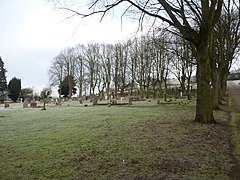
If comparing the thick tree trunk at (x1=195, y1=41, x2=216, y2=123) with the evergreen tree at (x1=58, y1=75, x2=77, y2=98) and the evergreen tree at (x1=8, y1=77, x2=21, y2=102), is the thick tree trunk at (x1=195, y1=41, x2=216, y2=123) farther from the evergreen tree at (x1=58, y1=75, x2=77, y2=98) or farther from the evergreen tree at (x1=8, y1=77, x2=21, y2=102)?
the evergreen tree at (x1=8, y1=77, x2=21, y2=102)

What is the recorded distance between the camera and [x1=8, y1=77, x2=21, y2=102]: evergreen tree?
62656 mm

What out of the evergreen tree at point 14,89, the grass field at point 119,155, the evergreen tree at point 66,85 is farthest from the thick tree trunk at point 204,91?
the evergreen tree at point 14,89

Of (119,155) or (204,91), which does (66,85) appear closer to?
(204,91)

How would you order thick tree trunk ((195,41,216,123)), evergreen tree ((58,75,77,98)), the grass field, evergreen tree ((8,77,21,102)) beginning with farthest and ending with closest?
evergreen tree ((58,75,77,98)), evergreen tree ((8,77,21,102)), thick tree trunk ((195,41,216,123)), the grass field

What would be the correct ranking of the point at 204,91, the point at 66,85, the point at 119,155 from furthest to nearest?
the point at 66,85
the point at 204,91
the point at 119,155

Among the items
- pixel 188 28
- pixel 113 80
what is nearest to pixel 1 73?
pixel 113 80

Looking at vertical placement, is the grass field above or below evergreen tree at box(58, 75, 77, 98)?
below

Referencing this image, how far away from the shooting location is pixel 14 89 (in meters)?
62.7

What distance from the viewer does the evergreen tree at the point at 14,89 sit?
62.7 m

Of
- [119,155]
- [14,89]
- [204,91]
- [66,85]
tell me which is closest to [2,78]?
[14,89]

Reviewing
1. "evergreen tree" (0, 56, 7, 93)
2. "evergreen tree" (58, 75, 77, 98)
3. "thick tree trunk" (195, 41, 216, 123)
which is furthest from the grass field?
"evergreen tree" (58, 75, 77, 98)

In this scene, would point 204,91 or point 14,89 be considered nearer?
point 204,91

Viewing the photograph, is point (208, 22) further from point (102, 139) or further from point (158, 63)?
point (158, 63)

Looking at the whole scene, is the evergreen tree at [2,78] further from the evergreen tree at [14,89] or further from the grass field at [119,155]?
the grass field at [119,155]
